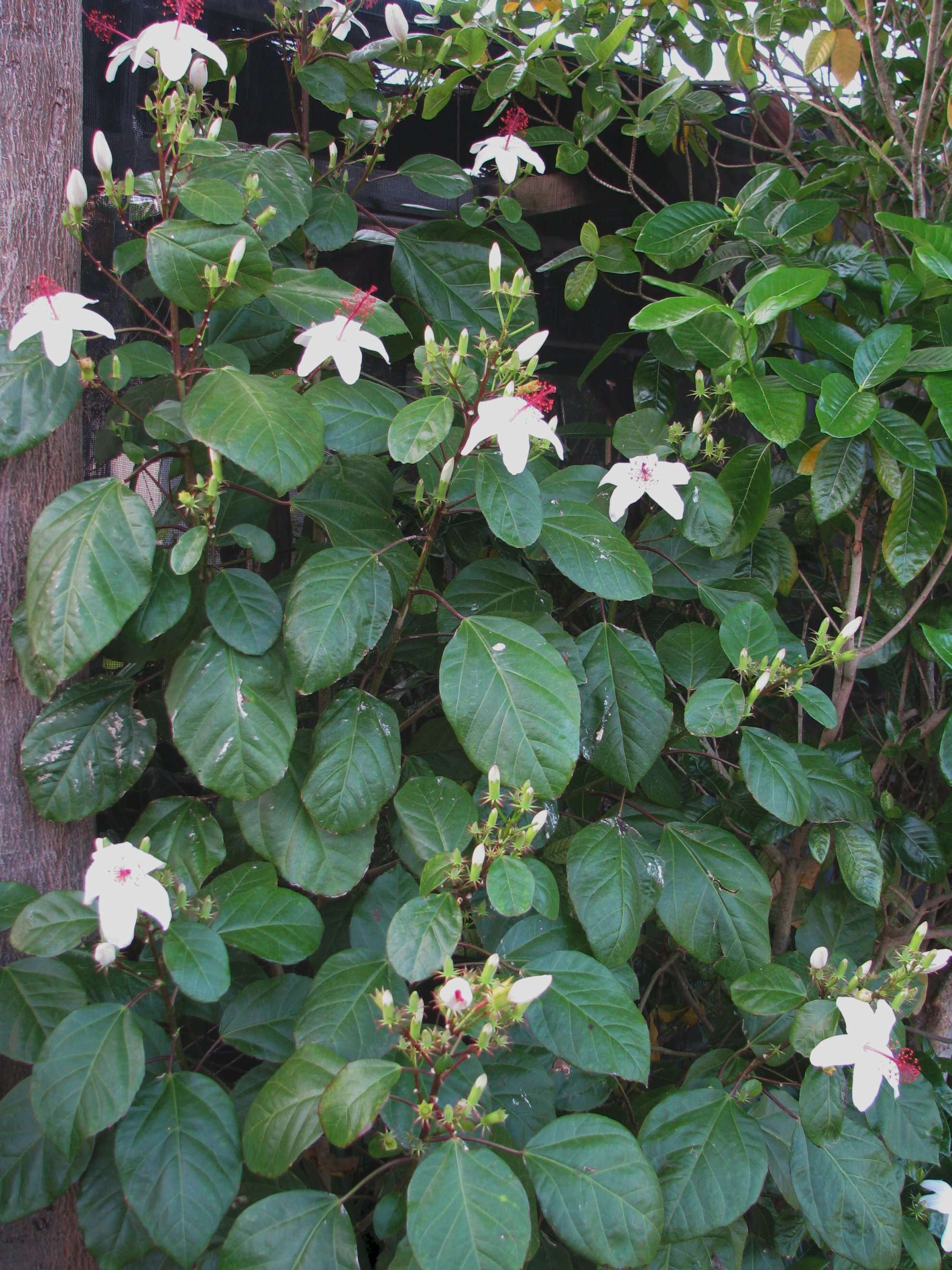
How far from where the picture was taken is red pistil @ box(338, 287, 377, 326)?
110cm

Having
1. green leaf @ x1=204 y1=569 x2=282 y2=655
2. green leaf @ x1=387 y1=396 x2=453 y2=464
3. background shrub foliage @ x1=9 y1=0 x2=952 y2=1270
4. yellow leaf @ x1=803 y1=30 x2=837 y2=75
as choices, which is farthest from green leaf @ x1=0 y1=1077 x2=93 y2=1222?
yellow leaf @ x1=803 y1=30 x2=837 y2=75

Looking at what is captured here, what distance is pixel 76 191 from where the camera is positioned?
1004 mm

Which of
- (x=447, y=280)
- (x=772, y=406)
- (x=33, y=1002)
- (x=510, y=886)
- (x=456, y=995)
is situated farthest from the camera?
(x=447, y=280)

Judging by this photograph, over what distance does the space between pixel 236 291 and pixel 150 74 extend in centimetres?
86

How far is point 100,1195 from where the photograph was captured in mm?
998

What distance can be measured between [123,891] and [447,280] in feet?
3.20

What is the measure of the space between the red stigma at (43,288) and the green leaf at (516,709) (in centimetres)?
55

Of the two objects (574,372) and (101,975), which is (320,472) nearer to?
(101,975)

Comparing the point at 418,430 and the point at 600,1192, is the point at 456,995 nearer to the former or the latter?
the point at 600,1192

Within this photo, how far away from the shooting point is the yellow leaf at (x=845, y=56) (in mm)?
1533

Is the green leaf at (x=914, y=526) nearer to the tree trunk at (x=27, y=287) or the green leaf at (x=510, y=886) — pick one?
the green leaf at (x=510, y=886)

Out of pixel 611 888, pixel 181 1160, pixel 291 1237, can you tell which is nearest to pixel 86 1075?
pixel 181 1160

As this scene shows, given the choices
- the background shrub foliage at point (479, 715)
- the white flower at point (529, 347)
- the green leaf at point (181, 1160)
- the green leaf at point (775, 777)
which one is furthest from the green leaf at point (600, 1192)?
the white flower at point (529, 347)

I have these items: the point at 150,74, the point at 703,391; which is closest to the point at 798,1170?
the point at 703,391
